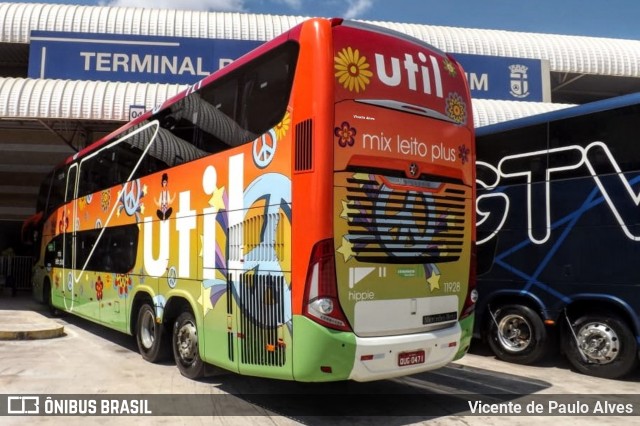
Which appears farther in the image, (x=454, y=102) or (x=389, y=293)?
(x=454, y=102)

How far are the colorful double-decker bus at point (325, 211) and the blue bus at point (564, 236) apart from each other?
2250 millimetres

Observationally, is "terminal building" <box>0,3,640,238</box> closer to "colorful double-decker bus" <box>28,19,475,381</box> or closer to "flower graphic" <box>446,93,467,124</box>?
"colorful double-decker bus" <box>28,19,475,381</box>

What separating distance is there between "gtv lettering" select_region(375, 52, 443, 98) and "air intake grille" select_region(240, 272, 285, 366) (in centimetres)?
226

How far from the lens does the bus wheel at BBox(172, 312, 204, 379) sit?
646 centimetres

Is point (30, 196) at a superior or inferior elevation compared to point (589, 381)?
superior

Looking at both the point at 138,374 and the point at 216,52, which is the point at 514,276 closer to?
the point at 138,374

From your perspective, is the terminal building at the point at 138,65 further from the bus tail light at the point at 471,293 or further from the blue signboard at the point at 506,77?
the bus tail light at the point at 471,293

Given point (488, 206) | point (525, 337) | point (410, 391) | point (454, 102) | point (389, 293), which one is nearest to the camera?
point (389, 293)

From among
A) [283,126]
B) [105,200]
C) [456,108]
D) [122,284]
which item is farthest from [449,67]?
[105,200]

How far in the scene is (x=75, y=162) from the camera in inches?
460

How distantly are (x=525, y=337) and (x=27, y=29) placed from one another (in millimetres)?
18469

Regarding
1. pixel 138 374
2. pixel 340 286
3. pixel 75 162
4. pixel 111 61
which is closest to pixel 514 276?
pixel 340 286

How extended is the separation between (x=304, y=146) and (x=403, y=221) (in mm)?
1265

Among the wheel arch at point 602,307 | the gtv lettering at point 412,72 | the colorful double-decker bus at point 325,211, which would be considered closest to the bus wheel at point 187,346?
the colorful double-decker bus at point 325,211
